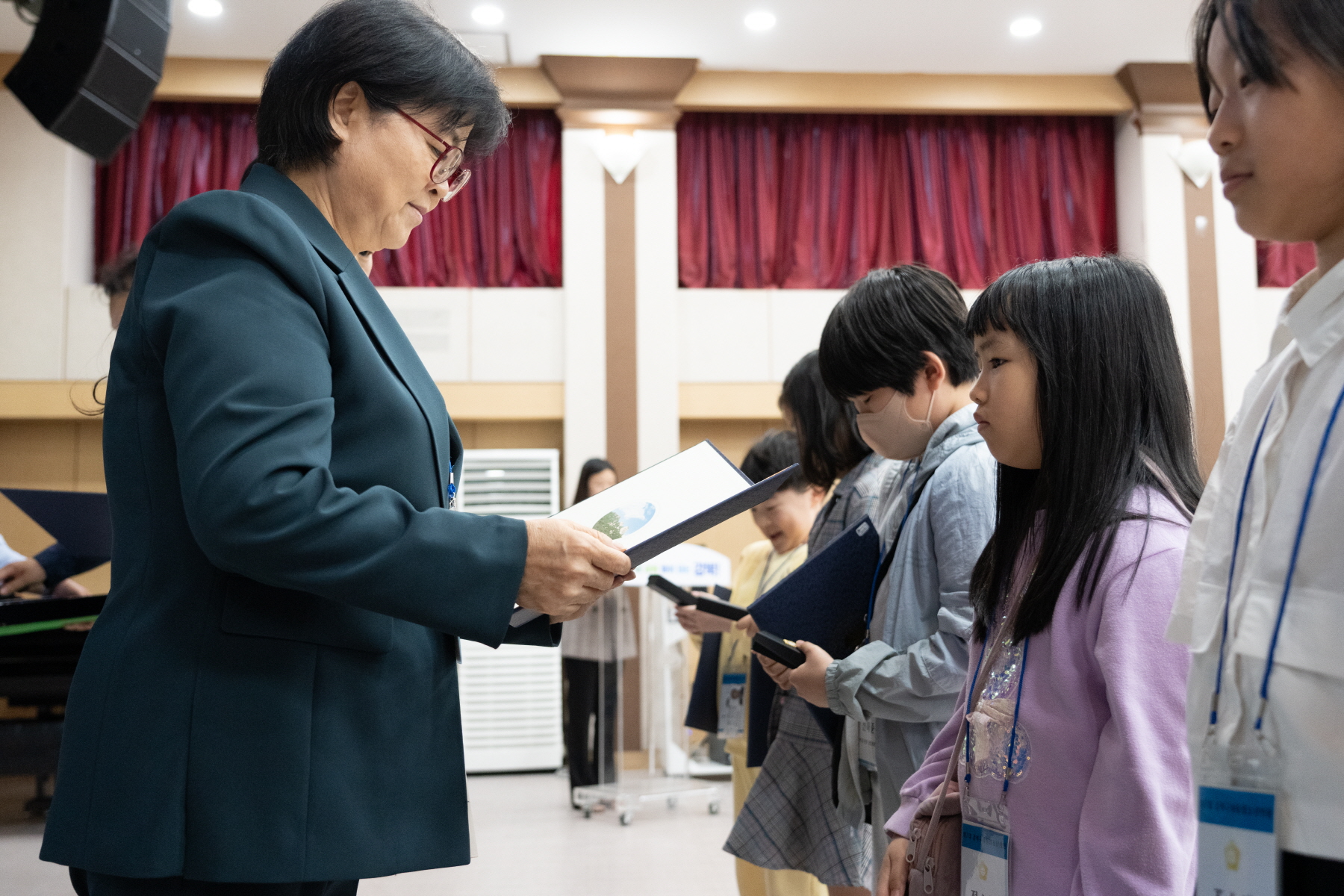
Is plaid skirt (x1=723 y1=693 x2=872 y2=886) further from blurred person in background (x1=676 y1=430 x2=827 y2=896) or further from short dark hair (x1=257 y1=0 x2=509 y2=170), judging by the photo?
short dark hair (x1=257 y1=0 x2=509 y2=170)

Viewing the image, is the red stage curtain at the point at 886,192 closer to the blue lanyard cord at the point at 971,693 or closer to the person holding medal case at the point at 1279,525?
the blue lanyard cord at the point at 971,693

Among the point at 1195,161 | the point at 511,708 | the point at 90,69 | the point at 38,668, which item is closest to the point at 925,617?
the point at 90,69

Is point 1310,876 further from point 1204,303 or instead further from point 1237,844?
point 1204,303

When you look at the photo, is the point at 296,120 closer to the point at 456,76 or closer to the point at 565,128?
the point at 456,76

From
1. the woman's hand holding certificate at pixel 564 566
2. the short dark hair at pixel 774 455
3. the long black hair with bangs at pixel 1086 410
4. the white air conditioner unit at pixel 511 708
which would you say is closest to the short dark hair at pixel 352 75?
the woman's hand holding certificate at pixel 564 566

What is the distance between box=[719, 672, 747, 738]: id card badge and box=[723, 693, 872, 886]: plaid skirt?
1012mm

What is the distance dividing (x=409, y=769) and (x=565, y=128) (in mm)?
6590

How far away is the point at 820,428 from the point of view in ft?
8.14

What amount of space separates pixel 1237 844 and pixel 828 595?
1.16m

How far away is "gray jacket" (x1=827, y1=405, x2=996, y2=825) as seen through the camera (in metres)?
1.65

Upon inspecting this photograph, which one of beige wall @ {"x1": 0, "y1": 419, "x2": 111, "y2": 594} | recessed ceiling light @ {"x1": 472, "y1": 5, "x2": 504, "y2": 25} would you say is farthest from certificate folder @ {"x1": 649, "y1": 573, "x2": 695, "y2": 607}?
beige wall @ {"x1": 0, "y1": 419, "x2": 111, "y2": 594}

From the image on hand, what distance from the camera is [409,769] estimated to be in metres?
1.04

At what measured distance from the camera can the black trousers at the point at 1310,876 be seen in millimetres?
722

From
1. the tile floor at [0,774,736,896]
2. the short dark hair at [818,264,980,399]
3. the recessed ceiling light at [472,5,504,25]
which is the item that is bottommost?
the tile floor at [0,774,736,896]
